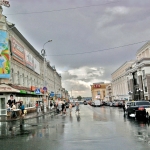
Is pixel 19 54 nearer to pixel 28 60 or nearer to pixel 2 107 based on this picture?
pixel 28 60

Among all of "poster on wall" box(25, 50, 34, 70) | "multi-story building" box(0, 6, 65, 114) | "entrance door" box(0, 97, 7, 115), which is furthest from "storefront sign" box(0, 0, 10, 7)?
"entrance door" box(0, 97, 7, 115)

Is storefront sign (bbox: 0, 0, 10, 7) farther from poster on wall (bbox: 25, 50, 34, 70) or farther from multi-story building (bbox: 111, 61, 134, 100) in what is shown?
multi-story building (bbox: 111, 61, 134, 100)

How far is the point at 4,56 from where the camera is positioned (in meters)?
33.0

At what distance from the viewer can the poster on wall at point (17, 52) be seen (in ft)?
119

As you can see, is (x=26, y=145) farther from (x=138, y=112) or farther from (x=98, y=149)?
(x=138, y=112)

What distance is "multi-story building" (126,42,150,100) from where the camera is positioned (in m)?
81.6

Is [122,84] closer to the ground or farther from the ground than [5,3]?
closer to the ground

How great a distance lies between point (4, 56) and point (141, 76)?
214 feet

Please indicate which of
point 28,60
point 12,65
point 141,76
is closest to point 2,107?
point 12,65

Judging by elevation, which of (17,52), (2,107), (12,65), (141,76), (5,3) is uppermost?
(5,3)

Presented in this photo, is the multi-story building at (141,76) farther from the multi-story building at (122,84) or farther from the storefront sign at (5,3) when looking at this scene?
the storefront sign at (5,3)

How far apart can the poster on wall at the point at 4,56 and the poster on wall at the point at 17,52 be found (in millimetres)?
2690

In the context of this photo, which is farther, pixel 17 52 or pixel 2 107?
pixel 17 52

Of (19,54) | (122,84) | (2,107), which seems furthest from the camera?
(122,84)
